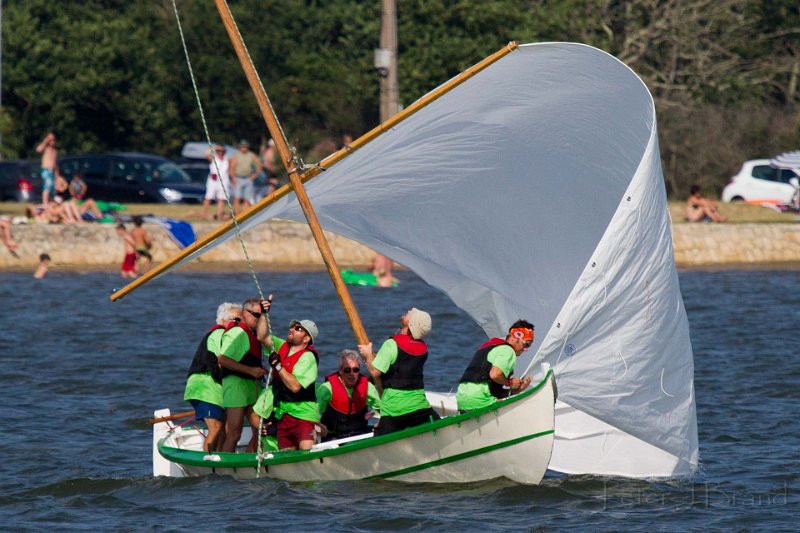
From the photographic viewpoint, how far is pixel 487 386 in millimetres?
11672

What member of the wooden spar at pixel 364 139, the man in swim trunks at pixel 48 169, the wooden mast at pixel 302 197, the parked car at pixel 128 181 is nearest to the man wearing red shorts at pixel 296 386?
the wooden mast at pixel 302 197

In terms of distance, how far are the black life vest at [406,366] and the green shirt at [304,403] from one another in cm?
58

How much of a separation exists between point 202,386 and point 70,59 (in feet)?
114

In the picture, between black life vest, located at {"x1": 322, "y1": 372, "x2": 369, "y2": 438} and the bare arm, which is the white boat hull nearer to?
black life vest, located at {"x1": 322, "y1": 372, "x2": 369, "y2": 438}

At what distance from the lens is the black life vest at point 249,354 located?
12.2 metres

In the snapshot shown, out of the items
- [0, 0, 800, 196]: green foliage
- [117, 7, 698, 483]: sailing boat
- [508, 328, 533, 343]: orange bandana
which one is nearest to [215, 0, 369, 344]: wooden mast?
[117, 7, 698, 483]: sailing boat

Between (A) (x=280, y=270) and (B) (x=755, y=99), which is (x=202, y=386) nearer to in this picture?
(A) (x=280, y=270)

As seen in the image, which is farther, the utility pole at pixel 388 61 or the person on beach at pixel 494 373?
the utility pole at pixel 388 61

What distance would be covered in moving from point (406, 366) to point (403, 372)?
52 millimetres

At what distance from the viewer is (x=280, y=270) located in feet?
97.8

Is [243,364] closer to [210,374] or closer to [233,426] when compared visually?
[210,374]

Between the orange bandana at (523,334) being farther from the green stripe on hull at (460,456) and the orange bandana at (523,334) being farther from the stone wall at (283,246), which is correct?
the stone wall at (283,246)

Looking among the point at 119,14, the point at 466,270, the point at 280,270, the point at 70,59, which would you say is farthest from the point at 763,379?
the point at 119,14

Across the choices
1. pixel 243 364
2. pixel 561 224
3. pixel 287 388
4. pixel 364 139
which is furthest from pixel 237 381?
pixel 561 224
